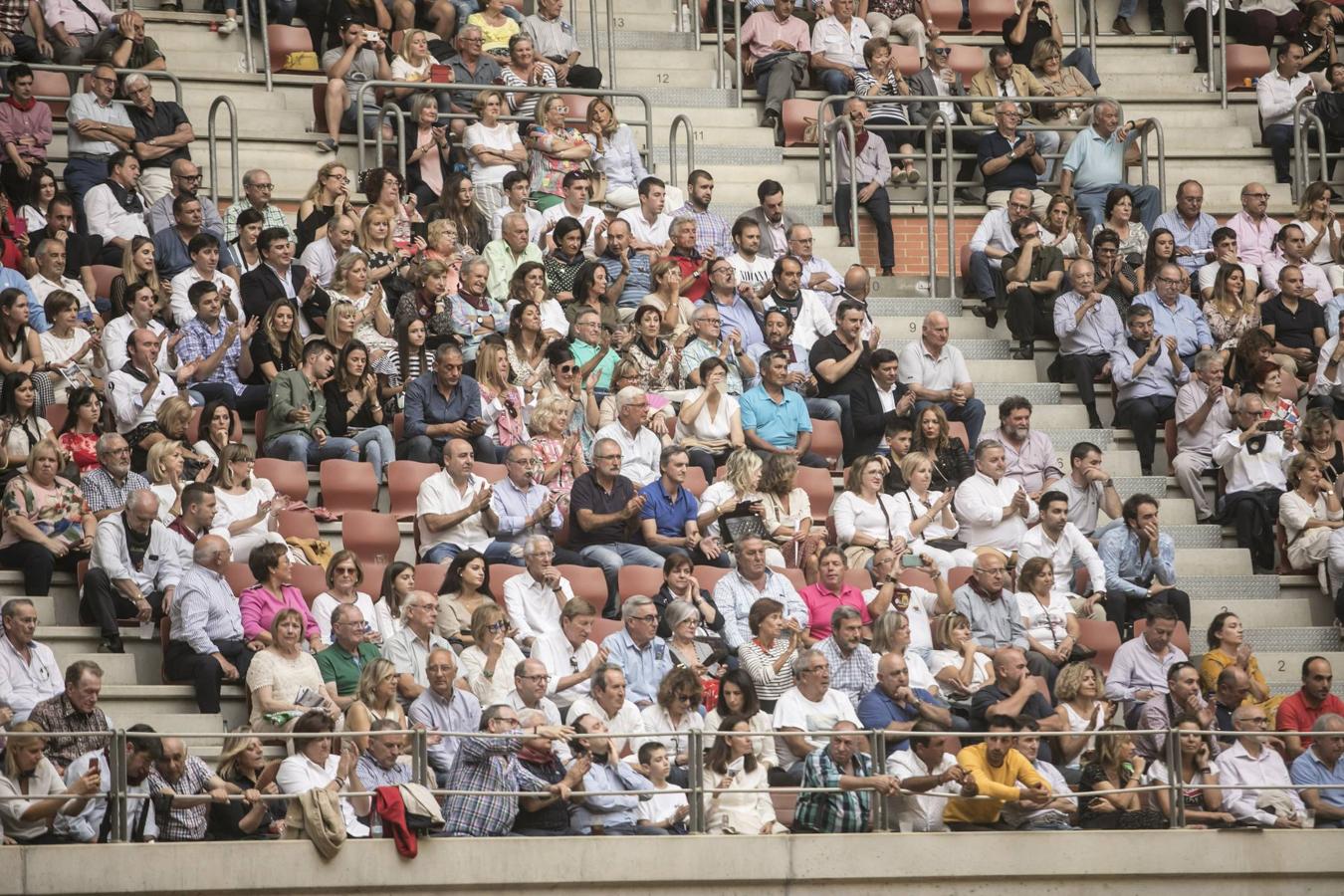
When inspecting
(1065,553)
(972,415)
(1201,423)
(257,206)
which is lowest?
(1065,553)

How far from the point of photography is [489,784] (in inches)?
471

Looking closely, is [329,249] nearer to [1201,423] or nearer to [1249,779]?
[1201,423]

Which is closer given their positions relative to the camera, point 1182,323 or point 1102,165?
point 1182,323

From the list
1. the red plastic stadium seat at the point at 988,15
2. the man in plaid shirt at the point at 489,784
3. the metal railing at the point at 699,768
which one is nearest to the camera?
the metal railing at the point at 699,768

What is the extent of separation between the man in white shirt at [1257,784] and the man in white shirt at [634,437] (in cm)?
388

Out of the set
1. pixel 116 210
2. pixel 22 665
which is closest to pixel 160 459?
pixel 22 665

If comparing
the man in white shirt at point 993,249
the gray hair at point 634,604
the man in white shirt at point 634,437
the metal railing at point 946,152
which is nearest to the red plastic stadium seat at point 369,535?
the man in white shirt at point 634,437

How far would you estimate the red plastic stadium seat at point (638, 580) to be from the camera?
14.1 meters

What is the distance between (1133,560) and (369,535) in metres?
4.57

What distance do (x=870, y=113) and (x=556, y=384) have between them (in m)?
4.56

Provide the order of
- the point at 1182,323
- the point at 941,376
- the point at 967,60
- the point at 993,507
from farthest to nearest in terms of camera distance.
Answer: the point at 967,60 < the point at 1182,323 < the point at 941,376 < the point at 993,507

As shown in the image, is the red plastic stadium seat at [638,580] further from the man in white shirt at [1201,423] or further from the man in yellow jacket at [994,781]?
the man in white shirt at [1201,423]

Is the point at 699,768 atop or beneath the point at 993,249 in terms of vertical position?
beneath

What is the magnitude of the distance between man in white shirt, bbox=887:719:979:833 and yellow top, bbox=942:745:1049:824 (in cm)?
6
